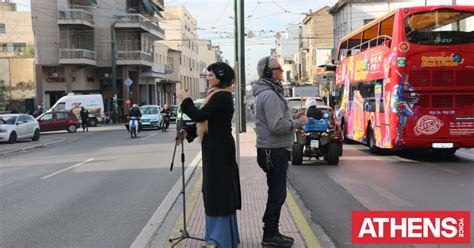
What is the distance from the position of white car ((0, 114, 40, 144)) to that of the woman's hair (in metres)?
22.6

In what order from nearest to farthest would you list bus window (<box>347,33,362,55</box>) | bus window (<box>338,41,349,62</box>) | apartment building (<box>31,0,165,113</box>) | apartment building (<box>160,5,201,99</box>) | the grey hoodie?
the grey hoodie, bus window (<box>347,33,362,55</box>), bus window (<box>338,41,349,62</box>), apartment building (<box>31,0,165,113</box>), apartment building (<box>160,5,201,99</box>)

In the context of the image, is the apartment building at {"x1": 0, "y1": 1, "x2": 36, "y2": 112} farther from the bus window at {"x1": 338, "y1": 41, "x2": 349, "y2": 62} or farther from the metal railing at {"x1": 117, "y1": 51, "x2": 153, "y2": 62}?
the bus window at {"x1": 338, "y1": 41, "x2": 349, "y2": 62}

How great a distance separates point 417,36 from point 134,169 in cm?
811

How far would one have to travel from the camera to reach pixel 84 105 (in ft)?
133

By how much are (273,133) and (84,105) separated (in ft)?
123

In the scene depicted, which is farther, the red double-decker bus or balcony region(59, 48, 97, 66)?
balcony region(59, 48, 97, 66)

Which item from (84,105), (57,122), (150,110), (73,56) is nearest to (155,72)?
(73,56)

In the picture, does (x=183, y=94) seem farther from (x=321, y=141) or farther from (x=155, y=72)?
(x=155, y=72)

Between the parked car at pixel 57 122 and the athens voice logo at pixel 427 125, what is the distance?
26.4 m

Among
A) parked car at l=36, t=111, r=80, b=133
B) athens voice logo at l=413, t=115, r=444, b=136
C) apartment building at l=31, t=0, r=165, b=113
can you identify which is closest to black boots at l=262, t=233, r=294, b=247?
athens voice logo at l=413, t=115, r=444, b=136

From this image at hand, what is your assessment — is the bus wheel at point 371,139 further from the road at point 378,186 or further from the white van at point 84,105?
the white van at point 84,105

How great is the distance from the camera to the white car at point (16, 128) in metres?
24.7

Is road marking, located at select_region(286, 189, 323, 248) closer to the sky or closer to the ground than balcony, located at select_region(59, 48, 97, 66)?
closer to the ground

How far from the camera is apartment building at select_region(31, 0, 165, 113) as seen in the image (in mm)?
46281
